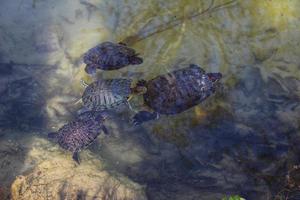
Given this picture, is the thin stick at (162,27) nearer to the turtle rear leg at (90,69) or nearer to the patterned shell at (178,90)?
the turtle rear leg at (90,69)

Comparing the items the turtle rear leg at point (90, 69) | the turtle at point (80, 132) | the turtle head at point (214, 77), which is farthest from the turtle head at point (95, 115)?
the turtle head at point (214, 77)

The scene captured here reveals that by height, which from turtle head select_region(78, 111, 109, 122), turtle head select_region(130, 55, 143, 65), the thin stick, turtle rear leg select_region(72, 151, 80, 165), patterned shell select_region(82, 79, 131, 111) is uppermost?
the thin stick

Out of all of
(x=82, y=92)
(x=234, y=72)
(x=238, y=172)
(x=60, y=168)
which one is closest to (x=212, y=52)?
(x=234, y=72)

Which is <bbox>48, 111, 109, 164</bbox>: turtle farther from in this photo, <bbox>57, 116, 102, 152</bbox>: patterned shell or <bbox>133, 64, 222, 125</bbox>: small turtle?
<bbox>133, 64, 222, 125</bbox>: small turtle

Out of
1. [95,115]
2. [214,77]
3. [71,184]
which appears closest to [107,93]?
[95,115]

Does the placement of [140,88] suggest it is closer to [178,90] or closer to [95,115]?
[178,90]

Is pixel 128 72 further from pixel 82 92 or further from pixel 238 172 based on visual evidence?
pixel 238 172

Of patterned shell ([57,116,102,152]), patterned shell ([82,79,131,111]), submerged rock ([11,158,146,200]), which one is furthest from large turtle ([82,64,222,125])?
submerged rock ([11,158,146,200])
